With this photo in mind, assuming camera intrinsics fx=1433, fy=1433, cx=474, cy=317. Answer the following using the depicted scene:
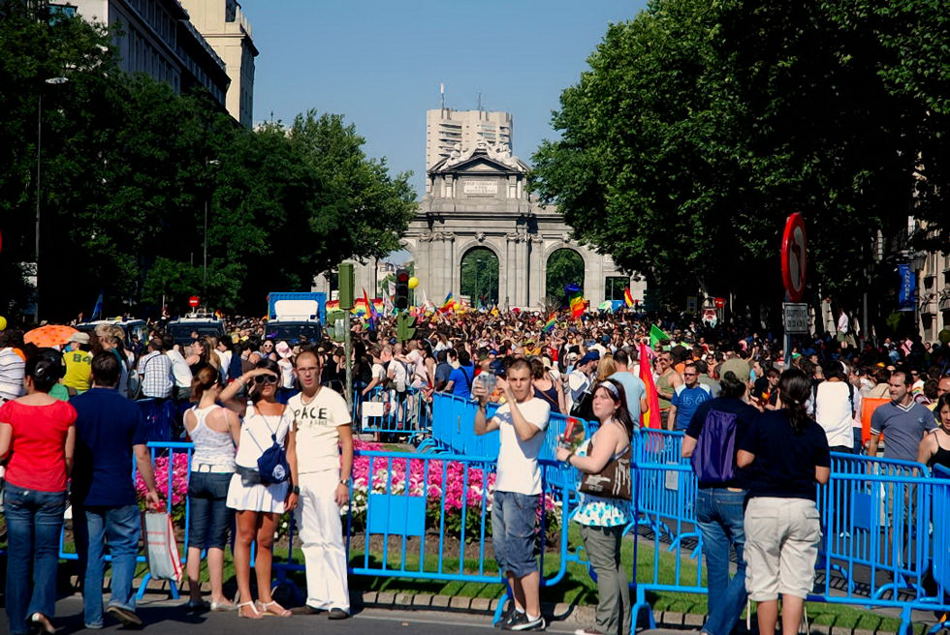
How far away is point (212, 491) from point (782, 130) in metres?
21.2

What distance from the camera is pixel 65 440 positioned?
8.16 metres

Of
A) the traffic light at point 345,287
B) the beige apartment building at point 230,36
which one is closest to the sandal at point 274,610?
the traffic light at point 345,287

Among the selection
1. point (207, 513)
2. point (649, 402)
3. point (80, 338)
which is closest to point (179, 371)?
point (80, 338)

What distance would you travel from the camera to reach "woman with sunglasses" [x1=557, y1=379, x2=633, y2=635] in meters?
8.39

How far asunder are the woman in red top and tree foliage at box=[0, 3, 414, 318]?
30.4 meters

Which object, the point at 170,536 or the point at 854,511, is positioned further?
the point at 854,511

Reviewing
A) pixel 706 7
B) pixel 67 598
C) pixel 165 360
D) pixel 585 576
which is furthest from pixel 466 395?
pixel 706 7

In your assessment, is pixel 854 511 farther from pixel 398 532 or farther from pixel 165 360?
pixel 165 360

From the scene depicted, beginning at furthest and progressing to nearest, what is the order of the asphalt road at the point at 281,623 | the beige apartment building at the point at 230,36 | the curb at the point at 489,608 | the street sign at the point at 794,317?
the beige apartment building at the point at 230,36, the street sign at the point at 794,317, the curb at the point at 489,608, the asphalt road at the point at 281,623

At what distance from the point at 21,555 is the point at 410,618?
2449 millimetres

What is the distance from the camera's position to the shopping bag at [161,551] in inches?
341

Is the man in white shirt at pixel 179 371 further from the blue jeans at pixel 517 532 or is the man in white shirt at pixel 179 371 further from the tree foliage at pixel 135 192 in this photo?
the tree foliage at pixel 135 192

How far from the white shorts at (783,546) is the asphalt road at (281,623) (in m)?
1.48

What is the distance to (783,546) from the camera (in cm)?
793
